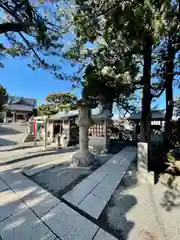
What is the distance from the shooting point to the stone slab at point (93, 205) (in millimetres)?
2658

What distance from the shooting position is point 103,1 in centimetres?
391

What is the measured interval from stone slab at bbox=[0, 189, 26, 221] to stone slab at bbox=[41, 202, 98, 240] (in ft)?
1.87

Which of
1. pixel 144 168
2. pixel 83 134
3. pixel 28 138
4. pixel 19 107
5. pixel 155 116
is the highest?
pixel 19 107

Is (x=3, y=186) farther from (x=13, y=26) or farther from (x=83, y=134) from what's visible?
(x=13, y=26)

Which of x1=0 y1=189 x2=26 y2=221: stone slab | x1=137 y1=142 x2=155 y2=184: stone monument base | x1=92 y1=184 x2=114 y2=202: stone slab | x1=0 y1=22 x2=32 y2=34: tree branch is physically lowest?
x1=92 y1=184 x2=114 y2=202: stone slab

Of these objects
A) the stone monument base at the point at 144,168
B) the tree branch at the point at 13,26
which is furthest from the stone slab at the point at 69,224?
the tree branch at the point at 13,26

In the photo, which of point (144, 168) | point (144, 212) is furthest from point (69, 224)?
point (144, 168)

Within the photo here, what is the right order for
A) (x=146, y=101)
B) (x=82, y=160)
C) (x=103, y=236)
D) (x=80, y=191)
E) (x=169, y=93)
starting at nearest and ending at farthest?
(x=103, y=236) → (x=80, y=191) → (x=82, y=160) → (x=146, y=101) → (x=169, y=93)

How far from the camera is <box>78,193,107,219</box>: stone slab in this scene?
2658 millimetres

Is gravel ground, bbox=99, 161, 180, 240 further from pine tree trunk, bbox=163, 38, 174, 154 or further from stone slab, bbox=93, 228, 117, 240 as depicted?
pine tree trunk, bbox=163, 38, 174, 154

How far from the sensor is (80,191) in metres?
3.36

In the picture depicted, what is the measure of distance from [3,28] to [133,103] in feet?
28.3

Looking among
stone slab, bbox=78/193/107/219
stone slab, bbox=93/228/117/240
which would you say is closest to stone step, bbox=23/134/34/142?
stone slab, bbox=78/193/107/219

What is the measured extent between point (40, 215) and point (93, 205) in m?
0.96
